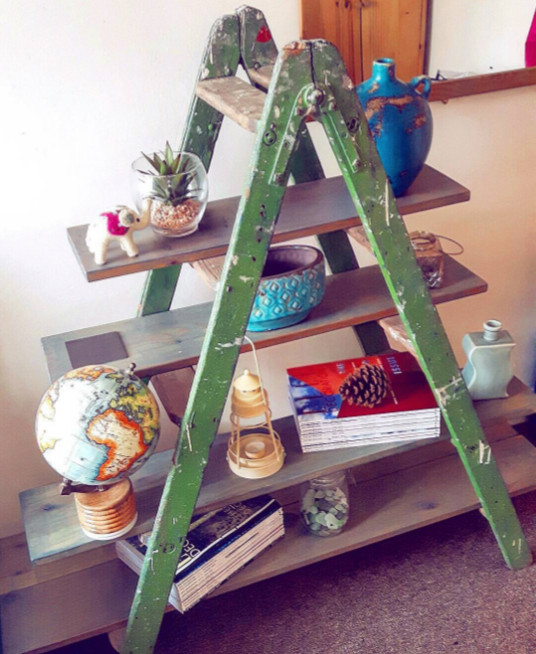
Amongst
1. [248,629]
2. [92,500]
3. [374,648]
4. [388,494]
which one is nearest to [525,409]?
[388,494]

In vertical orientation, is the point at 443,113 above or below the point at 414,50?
below

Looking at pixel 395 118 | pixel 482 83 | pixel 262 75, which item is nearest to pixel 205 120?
pixel 262 75

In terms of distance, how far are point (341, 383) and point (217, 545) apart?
1.42 feet

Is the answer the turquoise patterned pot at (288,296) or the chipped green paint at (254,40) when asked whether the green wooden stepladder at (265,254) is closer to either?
the chipped green paint at (254,40)

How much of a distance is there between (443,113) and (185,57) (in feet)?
2.12

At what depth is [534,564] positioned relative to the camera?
68.4 inches

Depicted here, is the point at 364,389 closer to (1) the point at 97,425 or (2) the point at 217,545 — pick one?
(2) the point at 217,545

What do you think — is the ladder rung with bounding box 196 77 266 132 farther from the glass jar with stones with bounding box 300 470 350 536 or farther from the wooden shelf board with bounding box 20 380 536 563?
the glass jar with stones with bounding box 300 470 350 536

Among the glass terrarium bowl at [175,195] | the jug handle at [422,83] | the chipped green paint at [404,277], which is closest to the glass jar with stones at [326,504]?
the chipped green paint at [404,277]

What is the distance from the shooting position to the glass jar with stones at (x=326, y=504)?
5.32 ft

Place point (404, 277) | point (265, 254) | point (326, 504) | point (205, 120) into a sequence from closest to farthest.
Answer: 1. point (265, 254)
2. point (404, 277)
3. point (205, 120)
4. point (326, 504)

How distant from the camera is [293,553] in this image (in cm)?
161

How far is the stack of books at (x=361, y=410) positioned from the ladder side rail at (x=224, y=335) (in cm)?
27

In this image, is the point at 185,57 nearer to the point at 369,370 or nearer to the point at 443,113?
the point at 443,113
